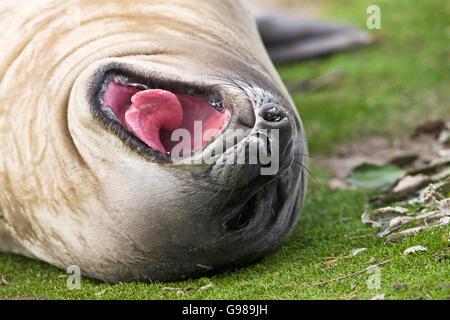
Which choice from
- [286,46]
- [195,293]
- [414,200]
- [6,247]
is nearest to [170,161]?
[195,293]

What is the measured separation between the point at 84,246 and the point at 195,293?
0.54 meters

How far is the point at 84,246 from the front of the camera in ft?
10.1

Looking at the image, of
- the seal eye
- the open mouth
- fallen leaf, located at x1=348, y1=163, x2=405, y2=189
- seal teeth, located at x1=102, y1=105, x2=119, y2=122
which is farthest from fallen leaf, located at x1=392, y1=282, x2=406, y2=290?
fallen leaf, located at x1=348, y1=163, x2=405, y2=189

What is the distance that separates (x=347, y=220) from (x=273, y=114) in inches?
56.5

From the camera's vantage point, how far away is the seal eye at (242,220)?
3020 millimetres

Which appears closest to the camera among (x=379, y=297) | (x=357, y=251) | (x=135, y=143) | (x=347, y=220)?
(x=379, y=297)

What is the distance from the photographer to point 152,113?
9.47 feet

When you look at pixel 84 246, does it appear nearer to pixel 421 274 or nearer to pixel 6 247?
pixel 6 247

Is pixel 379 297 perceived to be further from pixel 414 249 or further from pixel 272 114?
pixel 272 114

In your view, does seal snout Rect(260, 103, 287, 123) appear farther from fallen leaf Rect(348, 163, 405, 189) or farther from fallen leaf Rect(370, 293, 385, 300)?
fallen leaf Rect(348, 163, 405, 189)

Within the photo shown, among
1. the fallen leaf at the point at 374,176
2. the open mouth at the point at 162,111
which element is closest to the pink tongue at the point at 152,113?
the open mouth at the point at 162,111

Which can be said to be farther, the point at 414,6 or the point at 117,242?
the point at 414,6

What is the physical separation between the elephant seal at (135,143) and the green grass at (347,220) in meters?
0.12

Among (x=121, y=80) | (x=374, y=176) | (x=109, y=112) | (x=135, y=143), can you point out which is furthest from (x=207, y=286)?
(x=374, y=176)
